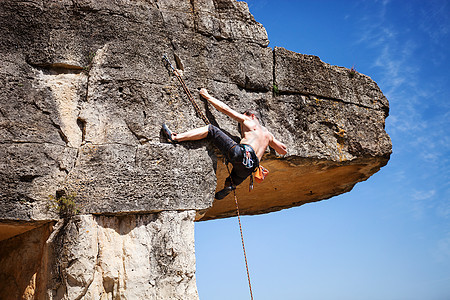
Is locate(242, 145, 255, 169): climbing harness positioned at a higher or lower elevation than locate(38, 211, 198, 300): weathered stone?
higher

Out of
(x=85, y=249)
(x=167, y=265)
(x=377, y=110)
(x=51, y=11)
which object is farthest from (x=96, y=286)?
(x=377, y=110)

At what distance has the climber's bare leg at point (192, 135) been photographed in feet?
15.5

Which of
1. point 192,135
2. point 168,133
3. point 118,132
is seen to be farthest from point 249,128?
point 118,132

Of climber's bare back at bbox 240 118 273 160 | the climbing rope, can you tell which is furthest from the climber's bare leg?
climber's bare back at bbox 240 118 273 160

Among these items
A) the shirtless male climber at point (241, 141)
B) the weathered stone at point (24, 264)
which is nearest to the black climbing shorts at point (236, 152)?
the shirtless male climber at point (241, 141)

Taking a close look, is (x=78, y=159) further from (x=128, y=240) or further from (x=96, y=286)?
(x=96, y=286)

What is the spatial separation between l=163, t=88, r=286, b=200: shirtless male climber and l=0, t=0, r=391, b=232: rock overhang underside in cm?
11

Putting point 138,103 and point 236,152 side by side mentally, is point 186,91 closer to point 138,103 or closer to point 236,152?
point 138,103

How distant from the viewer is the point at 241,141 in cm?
504

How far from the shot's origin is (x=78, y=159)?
14.5ft

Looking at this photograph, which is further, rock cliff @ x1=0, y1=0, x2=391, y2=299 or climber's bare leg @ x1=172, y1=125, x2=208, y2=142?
climber's bare leg @ x1=172, y1=125, x2=208, y2=142

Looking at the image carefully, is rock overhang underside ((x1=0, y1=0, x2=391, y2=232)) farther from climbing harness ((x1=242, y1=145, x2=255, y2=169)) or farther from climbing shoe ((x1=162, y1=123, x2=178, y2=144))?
climbing harness ((x1=242, y1=145, x2=255, y2=169))

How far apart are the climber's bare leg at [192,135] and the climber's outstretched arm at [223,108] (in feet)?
0.92

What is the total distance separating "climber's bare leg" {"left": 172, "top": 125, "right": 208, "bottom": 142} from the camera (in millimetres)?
4727
